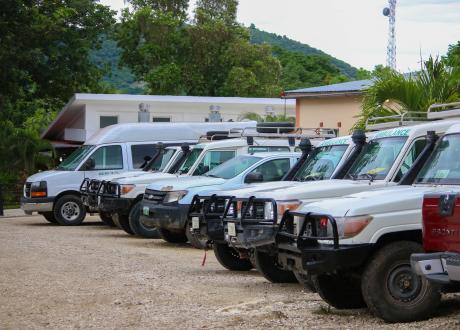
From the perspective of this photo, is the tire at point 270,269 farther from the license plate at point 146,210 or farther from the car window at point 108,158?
the car window at point 108,158

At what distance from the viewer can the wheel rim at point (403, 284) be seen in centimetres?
911

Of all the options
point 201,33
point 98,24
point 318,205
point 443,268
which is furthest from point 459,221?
point 201,33

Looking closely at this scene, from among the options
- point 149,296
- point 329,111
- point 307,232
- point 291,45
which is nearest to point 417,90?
point 149,296

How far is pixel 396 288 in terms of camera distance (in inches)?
360

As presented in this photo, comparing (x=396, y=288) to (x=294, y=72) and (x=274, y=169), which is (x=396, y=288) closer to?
(x=274, y=169)

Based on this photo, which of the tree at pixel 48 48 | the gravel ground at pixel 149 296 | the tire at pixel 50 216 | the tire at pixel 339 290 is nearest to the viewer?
the gravel ground at pixel 149 296

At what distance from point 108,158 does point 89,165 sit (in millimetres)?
523

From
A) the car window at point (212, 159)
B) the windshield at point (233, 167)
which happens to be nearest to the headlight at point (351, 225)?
the windshield at point (233, 167)

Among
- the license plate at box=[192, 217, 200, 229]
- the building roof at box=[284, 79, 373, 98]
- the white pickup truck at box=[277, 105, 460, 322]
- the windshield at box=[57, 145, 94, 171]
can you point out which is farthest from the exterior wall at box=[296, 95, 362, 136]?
the white pickup truck at box=[277, 105, 460, 322]

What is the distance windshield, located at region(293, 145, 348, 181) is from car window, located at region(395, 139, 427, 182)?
211 cm

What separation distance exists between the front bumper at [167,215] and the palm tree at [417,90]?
4.24m

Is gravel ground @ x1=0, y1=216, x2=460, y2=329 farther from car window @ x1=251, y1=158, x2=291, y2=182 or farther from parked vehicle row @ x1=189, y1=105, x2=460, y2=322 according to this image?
car window @ x1=251, y1=158, x2=291, y2=182

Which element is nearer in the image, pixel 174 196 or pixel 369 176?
pixel 369 176

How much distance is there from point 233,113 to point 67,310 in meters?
31.0
